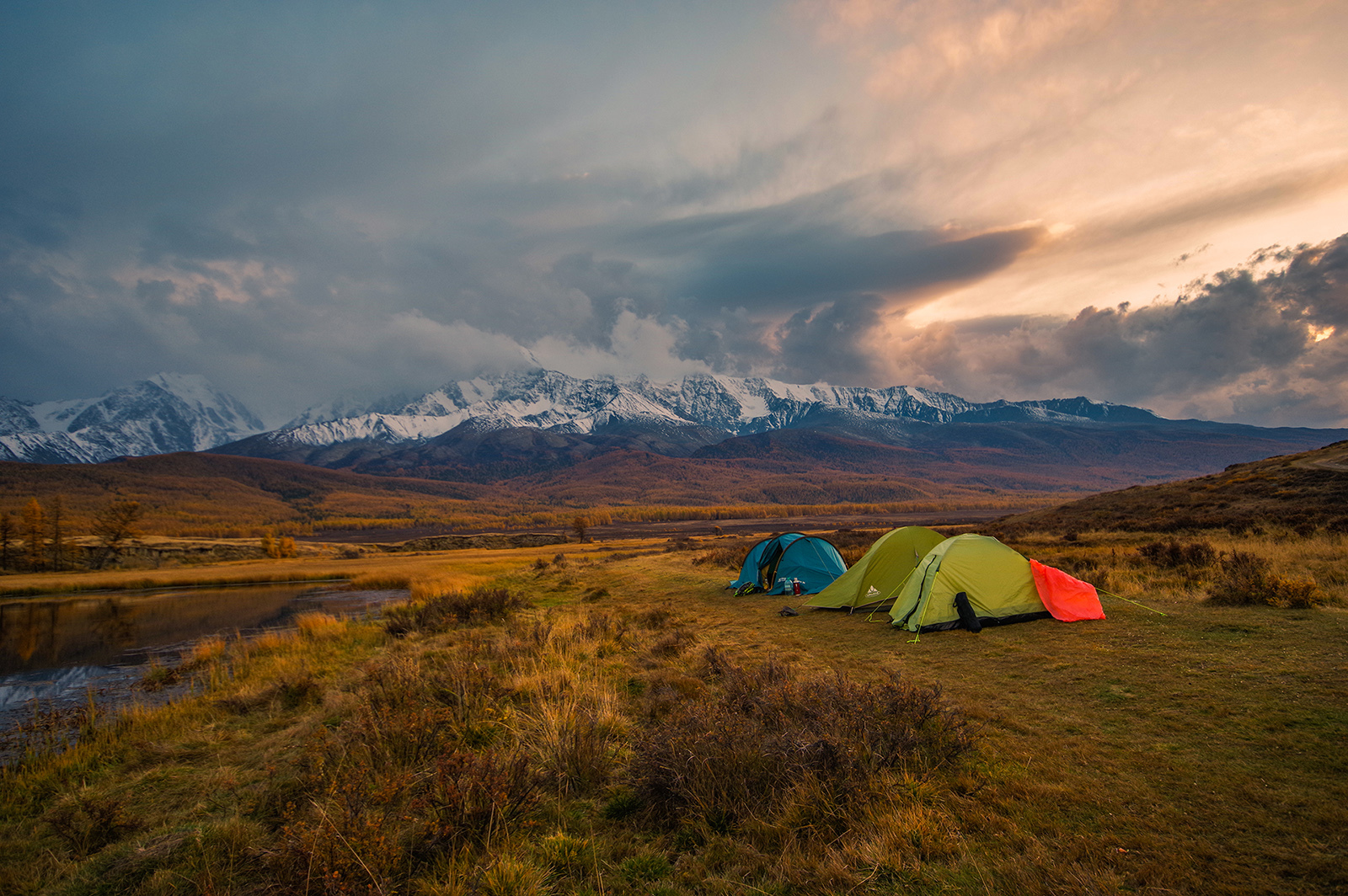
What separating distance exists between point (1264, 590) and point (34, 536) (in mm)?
71471

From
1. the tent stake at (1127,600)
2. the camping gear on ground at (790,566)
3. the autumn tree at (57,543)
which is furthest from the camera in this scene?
the autumn tree at (57,543)

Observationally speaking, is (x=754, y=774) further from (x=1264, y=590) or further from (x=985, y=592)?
(x=1264, y=590)

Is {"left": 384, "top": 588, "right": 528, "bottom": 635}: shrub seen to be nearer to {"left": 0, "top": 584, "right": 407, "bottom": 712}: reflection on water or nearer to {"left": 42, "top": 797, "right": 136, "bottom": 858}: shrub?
{"left": 0, "top": 584, "right": 407, "bottom": 712}: reflection on water

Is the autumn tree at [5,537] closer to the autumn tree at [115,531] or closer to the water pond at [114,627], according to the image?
the autumn tree at [115,531]

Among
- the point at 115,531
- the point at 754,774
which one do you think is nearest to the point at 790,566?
the point at 754,774

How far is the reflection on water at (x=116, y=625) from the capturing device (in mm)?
14969

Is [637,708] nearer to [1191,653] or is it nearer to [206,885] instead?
[206,885]

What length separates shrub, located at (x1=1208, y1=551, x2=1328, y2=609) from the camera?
32.6 feet

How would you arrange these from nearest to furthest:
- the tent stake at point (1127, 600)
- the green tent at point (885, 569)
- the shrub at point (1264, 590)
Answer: the shrub at point (1264, 590), the tent stake at point (1127, 600), the green tent at point (885, 569)

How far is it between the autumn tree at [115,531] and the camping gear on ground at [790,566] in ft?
182

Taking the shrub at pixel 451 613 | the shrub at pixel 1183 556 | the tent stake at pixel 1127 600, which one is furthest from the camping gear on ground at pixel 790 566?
the shrub at pixel 1183 556

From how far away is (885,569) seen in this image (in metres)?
14.7

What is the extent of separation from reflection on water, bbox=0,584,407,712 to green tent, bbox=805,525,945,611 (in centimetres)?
1829

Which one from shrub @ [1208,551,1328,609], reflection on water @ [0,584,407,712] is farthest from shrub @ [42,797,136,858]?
shrub @ [1208,551,1328,609]
